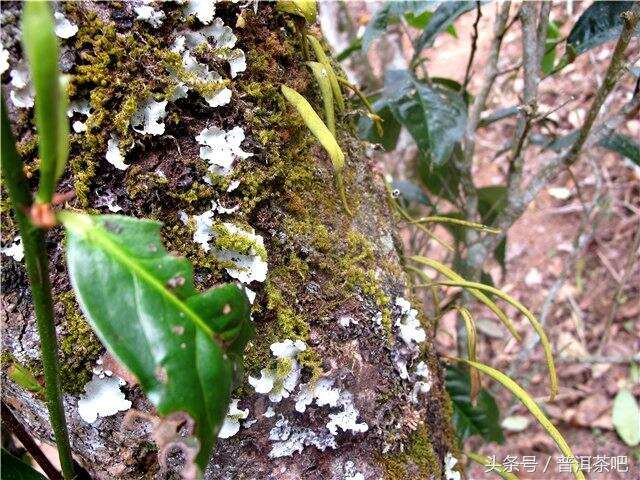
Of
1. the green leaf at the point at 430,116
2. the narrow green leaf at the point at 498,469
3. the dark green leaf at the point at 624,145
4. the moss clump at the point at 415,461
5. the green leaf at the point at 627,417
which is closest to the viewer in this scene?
the moss clump at the point at 415,461

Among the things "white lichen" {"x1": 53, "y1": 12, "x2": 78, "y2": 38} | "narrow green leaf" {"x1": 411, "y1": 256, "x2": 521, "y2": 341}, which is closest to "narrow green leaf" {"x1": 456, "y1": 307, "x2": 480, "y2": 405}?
"narrow green leaf" {"x1": 411, "y1": 256, "x2": 521, "y2": 341}

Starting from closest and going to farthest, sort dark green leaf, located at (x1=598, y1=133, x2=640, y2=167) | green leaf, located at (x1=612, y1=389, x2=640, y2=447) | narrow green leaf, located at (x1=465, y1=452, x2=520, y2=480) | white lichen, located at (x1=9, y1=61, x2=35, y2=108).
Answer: white lichen, located at (x1=9, y1=61, x2=35, y2=108), narrow green leaf, located at (x1=465, y1=452, x2=520, y2=480), dark green leaf, located at (x1=598, y1=133, x2=640, y2=167), green leaf, located at (x1=612, y1=389, x2=640, y2=447)

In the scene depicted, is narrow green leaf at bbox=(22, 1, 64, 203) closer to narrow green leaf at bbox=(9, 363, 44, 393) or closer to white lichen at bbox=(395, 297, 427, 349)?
narrow green leaf at bbox=(9, 363, 44, 393)

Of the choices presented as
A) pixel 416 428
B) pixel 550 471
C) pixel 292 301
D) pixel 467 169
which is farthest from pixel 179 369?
pixel 550 471

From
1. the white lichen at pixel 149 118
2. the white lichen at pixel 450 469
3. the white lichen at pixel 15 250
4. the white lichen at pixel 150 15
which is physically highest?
the white lichen at pixel 150 15

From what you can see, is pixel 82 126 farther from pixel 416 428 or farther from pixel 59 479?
pixel 416 428

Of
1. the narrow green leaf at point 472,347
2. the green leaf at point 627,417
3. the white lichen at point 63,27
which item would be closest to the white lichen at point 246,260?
the white lichen at point 63,27

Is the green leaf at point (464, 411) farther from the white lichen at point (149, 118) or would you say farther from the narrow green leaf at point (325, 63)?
the white lichen at point (149, 118)
